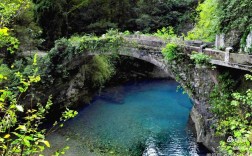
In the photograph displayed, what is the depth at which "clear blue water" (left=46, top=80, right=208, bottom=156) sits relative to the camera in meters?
13.8

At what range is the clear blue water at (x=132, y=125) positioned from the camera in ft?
45.3

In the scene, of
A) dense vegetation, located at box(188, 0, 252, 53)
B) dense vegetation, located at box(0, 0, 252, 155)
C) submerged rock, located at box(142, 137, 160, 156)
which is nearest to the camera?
dense vegetation, located at box(0, 0, 252, 155)

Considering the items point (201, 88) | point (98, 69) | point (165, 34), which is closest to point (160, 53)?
point (165, 34)

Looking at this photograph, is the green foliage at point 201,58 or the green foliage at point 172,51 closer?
the green foliage at point 201,58

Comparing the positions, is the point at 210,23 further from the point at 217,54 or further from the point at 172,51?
the point at 217,54

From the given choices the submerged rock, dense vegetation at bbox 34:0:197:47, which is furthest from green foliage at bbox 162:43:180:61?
dense vegetation at bbox 34:0:197:47

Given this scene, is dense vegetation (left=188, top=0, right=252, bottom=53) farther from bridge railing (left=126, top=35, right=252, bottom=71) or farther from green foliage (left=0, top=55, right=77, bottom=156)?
green foliage (left=0, top=55, right=77, bottom=156)

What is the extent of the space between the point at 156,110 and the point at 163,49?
24.0 feet

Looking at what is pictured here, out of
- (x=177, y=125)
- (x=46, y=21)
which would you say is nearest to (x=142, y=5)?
(x=46, y=21)

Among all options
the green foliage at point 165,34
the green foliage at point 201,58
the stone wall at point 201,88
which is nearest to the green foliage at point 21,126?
the green foliage at point 201,58

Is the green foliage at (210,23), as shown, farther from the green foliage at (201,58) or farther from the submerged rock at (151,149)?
the submerged rock at (151,149)

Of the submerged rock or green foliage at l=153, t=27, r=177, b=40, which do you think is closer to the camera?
the submerged rock

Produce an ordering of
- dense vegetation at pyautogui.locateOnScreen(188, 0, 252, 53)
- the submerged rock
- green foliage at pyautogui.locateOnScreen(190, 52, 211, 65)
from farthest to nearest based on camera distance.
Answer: the submerged rock < green foliage at pyautogui.locateOnScreen(190, 52, 211, 65) < dense vegetation at pyautogui.locateOnScreen(188, 0, 252, 53)

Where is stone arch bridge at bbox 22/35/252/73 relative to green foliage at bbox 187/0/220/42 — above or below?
below
